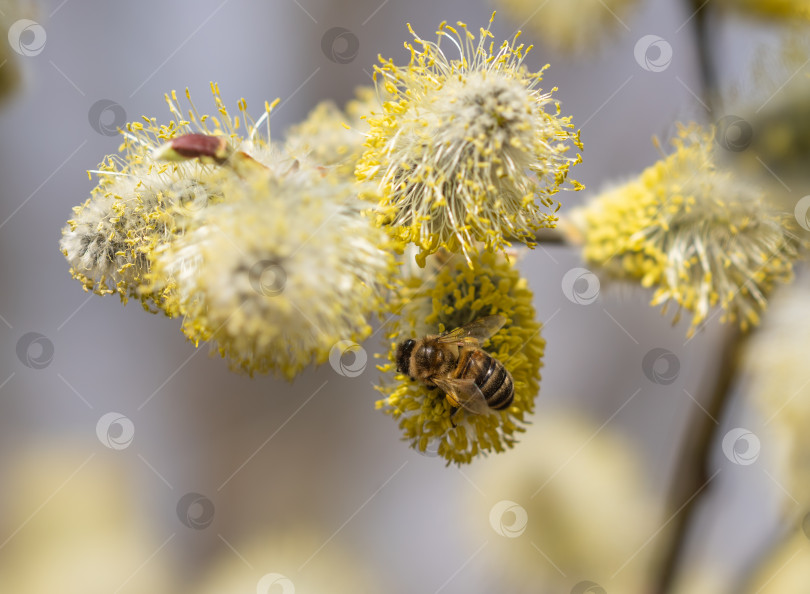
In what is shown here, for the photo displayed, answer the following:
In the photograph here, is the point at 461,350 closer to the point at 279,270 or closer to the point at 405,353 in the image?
the point at 405,353

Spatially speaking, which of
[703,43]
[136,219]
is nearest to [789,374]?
[703,43]

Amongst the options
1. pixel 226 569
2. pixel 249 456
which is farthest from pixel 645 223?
pixel 226 569

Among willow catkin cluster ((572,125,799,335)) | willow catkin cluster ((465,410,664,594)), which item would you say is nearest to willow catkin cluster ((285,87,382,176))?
willow catkin cluster ((572,125,799,335))

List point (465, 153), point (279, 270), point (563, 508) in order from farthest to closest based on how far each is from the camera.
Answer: point (563, 508) → point (465, 153) → point (279, 270)

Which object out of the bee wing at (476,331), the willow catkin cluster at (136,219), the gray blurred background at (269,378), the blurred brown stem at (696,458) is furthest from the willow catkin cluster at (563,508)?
the willow catkin cluster at (136,219)

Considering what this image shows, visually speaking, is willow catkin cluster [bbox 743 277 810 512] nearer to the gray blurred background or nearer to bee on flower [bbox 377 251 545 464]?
the gray blurred background

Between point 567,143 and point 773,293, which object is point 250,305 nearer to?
point 567,143

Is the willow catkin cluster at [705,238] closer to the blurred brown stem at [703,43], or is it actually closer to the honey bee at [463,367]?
the blurred brown stem at [703,43]
